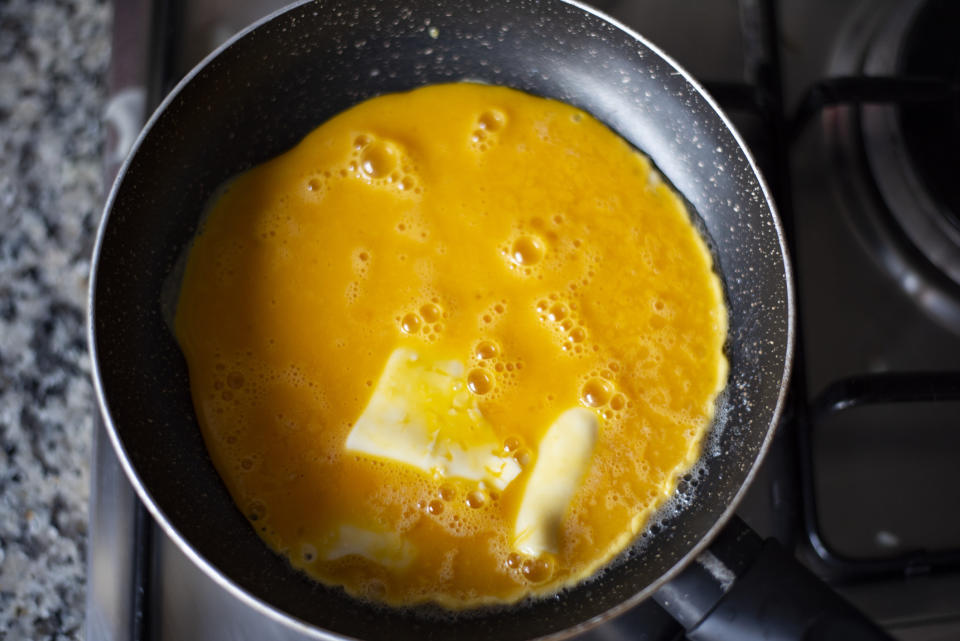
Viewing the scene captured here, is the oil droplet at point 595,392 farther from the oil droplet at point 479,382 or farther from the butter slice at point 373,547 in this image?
the butter slice at point 373,547

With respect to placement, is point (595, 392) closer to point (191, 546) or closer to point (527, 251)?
point (527, 251)

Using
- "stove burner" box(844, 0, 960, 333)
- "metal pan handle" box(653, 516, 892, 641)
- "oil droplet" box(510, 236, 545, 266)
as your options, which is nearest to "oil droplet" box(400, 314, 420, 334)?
"oil droplet" box(510, 236, 545, 266)

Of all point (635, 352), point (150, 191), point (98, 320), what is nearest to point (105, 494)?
point (98, 320)

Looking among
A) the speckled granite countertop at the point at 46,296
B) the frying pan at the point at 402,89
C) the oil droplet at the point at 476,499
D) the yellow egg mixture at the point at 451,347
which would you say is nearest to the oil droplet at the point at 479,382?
the yellow egg mixture at the point at 451,347

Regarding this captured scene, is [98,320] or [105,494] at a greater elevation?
[98,320]

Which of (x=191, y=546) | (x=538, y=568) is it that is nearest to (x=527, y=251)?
(x=538, y=568)

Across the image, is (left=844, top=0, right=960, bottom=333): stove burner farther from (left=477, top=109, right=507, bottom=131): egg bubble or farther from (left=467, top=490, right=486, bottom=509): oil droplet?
(left=467, top=490, right=486, bottom=509): oil droplet

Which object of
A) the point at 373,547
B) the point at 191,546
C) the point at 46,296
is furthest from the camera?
the point at 46,296

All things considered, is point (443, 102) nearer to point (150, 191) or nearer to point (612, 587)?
point (150, 191)
